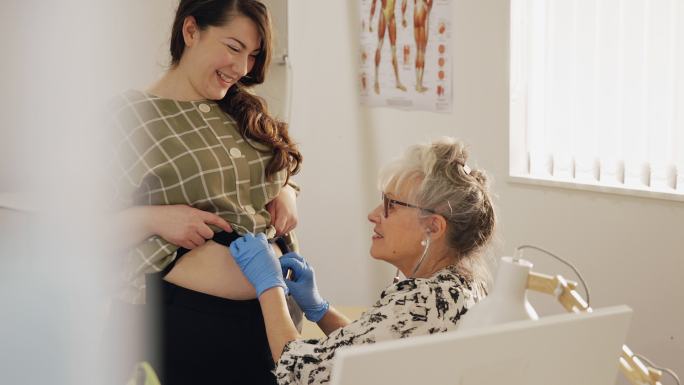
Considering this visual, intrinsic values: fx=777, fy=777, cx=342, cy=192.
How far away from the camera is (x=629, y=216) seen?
2406mm

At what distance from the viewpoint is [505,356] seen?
0.77m

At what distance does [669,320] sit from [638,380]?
155 centimetres

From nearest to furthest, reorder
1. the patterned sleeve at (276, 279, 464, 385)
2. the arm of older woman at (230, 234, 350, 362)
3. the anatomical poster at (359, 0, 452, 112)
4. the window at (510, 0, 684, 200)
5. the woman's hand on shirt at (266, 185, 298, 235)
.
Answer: the patterned sleeve at (276, 279, 464, 385) < the arm of older woman at (230, 234, 350, 362) < the woman's hand on shirt at (266, 185, 298, 235) < the window at (510, 0, 684, 200) < the anatomical poster at (359, 0, 452, 112)

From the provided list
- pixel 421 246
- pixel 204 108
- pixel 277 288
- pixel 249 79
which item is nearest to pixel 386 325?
pixel 421 246

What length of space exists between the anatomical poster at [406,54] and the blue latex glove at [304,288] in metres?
1.44

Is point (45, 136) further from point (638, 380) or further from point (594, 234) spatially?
point (638, 380)

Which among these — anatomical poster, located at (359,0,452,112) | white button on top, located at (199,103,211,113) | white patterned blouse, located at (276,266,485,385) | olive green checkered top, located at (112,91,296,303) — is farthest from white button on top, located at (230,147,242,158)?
anatomical poster, located at (359,0,452,112)

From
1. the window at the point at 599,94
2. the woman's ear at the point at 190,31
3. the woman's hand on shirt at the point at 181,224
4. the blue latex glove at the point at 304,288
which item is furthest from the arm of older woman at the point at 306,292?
the window at the point at 599,94

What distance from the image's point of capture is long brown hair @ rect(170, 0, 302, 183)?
184 centimetres

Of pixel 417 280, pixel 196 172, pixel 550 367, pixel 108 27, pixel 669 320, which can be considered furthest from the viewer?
pixel 108 27

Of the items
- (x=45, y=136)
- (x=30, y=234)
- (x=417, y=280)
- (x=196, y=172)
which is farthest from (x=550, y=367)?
(x=45, y=136)

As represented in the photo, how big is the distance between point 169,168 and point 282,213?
33cm

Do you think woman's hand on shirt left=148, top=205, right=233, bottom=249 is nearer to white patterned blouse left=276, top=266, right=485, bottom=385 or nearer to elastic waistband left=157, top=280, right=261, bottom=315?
elastic waistband left=157, top=280, right=261, bottom=315

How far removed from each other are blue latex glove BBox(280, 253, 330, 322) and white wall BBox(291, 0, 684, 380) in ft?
2.18
